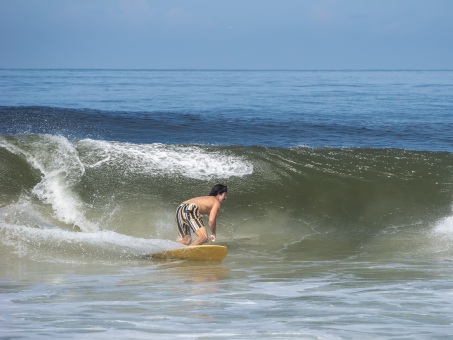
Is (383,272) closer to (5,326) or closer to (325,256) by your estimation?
(325,256)

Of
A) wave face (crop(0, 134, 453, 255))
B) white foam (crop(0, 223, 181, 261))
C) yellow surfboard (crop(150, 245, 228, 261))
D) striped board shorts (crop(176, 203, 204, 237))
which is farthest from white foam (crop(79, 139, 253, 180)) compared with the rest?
yellow surfboard (crop(150, 245, 228, 261))

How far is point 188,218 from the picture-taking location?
1013 centimetres

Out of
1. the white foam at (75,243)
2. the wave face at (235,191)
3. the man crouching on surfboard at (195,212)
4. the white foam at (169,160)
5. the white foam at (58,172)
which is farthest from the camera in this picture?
the white foam at (169,160)

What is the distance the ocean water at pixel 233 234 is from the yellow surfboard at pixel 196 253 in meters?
0.19

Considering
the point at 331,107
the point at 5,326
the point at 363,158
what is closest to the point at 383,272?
the point at 5,326

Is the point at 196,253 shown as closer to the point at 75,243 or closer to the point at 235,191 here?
the point at 75,243

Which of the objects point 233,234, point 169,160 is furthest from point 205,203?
point 169,160

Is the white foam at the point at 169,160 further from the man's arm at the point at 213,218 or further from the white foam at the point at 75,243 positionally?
the man's arm at the point at 213,218

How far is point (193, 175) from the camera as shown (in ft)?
45.9

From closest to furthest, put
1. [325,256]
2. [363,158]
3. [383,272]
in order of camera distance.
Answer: [383,272] < [325,256] < [363,158]

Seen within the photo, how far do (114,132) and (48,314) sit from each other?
17467 millimetres

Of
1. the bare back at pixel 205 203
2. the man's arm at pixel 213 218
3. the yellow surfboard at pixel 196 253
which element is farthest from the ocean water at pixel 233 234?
the bare back at pixel 205 203

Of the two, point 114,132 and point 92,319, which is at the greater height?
point 114,132

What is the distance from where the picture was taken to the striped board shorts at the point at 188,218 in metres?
10.1
